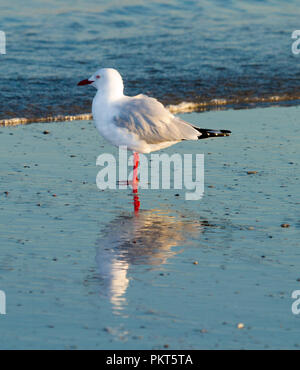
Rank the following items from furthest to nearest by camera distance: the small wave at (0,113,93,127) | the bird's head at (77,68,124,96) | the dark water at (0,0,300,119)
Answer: the dark water at (0,0,300,119) → the small wave at (0,113,93,127) → the bird's head at (77,68,124,96)

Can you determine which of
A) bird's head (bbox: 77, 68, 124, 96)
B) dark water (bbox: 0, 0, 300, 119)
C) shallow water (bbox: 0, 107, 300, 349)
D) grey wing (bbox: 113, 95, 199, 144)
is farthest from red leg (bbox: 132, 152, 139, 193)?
dark water (bbox: 0, 0, 300, 119)

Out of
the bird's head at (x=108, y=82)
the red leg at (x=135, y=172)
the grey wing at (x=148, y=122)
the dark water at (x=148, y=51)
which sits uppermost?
the dark water at (x=148, y=51)

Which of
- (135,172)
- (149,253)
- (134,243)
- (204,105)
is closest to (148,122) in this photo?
(135,172)

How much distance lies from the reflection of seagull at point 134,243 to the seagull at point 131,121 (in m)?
1.03

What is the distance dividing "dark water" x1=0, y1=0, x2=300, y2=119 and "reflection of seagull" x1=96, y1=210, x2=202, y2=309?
4.63 metres

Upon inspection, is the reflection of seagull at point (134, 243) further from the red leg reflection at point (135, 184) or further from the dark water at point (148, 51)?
the dark water at point (148, 51)

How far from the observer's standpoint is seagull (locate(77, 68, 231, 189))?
305 inches

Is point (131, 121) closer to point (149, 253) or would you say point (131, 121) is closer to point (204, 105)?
point (149, 253)

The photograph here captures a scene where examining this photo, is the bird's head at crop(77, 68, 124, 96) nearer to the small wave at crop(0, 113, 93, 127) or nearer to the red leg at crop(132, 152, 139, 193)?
the red leg at crop(132, 152, 139, 193)

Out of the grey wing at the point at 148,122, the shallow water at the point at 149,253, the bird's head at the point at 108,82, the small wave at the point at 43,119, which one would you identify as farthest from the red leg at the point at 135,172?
the small wave at the point at 43,119

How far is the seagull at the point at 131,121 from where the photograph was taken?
7.73 metres

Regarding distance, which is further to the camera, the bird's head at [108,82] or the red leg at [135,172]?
the bird's head at [108,82]

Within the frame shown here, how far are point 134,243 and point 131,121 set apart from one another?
6.29 feet

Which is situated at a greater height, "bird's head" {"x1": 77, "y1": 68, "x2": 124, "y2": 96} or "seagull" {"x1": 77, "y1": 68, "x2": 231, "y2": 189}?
"bird's head" {"x1": 77, "y1": 68, "x2": 124, "y2": 96}
